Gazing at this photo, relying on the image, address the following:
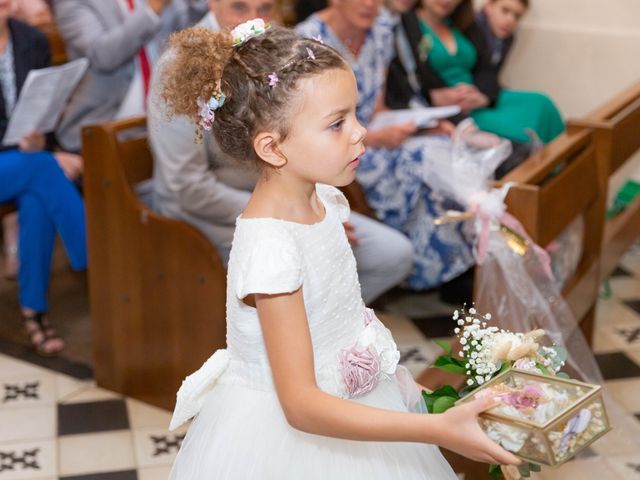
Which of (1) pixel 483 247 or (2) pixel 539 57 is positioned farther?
(2) pixel 539 57

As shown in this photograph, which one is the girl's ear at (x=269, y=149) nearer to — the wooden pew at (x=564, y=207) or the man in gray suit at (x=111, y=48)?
the wooden pew at (x=564, y=207)

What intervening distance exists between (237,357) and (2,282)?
3.03 m

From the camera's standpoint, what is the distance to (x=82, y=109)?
166 inches

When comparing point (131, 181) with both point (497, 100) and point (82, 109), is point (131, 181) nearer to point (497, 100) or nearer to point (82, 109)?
point (82, 109)

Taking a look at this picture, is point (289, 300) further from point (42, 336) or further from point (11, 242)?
point (11, 242)

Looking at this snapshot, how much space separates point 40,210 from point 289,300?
247 centimetres

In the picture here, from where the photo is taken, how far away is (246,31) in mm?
1668

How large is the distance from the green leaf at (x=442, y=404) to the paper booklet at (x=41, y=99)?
7.99ft

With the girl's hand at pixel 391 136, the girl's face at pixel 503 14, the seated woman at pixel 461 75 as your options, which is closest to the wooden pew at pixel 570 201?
the girl's hand at pixel 391 136

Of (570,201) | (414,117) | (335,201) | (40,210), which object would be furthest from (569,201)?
(40,210)

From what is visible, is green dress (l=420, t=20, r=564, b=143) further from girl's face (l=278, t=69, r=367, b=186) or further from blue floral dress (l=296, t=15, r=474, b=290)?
girl's face (l=278, t=69, r=367, b=186)

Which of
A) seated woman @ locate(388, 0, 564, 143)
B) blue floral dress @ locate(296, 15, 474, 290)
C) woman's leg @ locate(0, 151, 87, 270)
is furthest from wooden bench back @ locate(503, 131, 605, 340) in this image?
woman's leg @ locate(0, 151, 87, 270)

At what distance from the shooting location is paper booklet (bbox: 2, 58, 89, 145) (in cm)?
373

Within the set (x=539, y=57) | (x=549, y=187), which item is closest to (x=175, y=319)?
(x=549, y=187)
